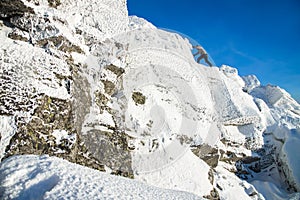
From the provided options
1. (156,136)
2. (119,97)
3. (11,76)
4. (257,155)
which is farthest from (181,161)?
(257,155)

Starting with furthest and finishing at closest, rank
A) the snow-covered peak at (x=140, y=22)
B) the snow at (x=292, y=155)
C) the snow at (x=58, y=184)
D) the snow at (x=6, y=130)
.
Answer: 1. the snow-covered peak at (x=140, y=22)
2. the snow at (x=292, y=155)
3. the snow at (x=6, y=130)
4. the snow at (x=58, y=184)

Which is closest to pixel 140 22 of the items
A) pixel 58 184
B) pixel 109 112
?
pixel 109 112

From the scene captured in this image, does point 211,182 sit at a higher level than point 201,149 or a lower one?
lower

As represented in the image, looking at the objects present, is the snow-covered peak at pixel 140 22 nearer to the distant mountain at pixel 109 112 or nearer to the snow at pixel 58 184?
the distant mountain at pixel 109 112

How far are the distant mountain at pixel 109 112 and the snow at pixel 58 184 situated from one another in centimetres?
2

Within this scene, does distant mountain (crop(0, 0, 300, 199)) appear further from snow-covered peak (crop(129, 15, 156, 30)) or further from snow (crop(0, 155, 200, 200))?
snow-covered peak (crop(129, 15, 156, 30))

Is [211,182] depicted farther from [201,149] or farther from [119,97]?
[119,97]

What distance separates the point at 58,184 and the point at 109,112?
27.5ft

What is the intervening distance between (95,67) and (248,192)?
16410 mm

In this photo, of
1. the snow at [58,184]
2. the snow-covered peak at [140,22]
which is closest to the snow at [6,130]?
the snow at [58,184]

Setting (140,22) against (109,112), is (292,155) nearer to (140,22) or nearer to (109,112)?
(109,112)

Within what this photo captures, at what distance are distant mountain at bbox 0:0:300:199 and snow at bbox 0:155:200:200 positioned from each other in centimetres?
2

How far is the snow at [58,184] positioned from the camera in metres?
4.32

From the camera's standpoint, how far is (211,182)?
15.3m
